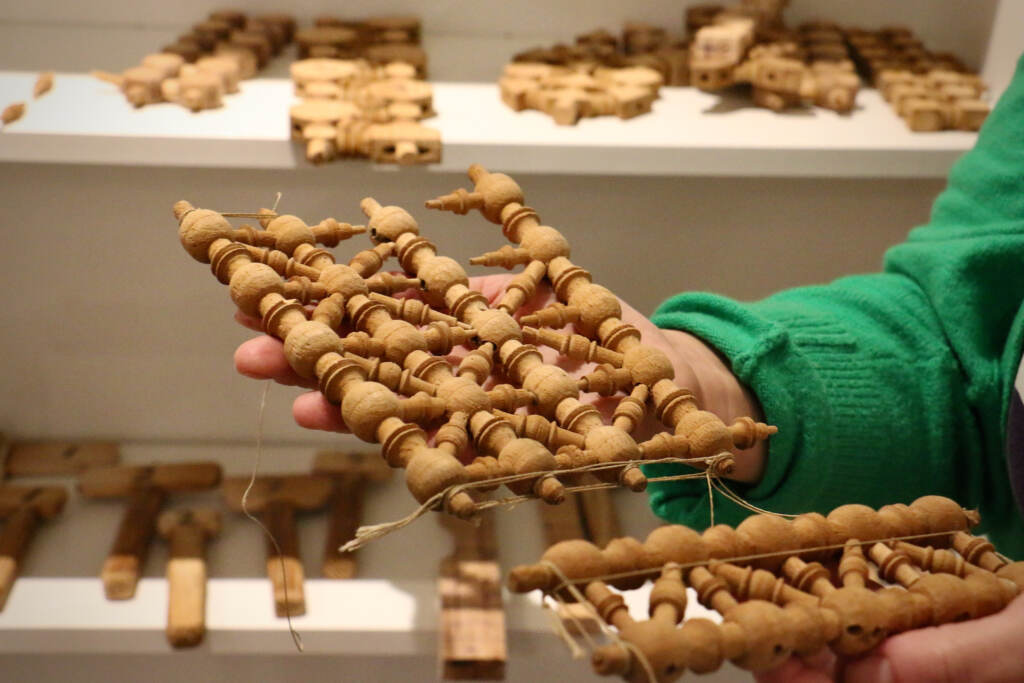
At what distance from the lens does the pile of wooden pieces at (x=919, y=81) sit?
1.36 metres

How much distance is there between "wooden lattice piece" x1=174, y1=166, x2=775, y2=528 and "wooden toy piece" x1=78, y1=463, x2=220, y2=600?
2.07ft

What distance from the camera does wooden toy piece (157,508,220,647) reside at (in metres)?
1.11

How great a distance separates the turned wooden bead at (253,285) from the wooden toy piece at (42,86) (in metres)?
0.78

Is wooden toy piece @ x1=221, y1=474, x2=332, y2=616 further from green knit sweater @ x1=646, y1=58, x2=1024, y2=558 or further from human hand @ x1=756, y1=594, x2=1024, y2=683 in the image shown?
human hand @ x1=756, y1=594, x2=1024, y2=683

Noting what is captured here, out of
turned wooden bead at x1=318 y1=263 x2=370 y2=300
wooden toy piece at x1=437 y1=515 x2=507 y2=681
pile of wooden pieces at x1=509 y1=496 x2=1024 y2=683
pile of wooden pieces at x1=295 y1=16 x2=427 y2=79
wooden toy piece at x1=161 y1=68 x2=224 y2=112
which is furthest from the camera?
pile of wooden pieces at x1=295 y1=16 x2=427 y2=79

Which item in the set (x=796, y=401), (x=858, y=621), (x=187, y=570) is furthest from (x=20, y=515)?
(x=858, y=621)

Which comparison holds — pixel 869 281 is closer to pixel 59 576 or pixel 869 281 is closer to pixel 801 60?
pixel 801 60

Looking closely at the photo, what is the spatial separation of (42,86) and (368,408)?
3.17ft

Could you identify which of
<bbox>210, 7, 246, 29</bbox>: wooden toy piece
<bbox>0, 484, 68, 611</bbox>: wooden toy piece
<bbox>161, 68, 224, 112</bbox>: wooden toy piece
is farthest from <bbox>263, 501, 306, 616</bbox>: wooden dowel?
<bbox>210, 7, 246, 29</bbox>: wooden toy piece

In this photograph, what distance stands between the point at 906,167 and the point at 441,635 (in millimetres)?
A: 824

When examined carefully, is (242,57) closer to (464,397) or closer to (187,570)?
(187,570)

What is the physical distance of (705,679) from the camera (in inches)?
52.3

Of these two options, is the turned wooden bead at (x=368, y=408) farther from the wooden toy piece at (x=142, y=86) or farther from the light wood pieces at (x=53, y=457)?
the light wood pieces at (x=53, y=457)

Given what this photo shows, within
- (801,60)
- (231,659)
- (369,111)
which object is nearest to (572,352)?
(369,111)
